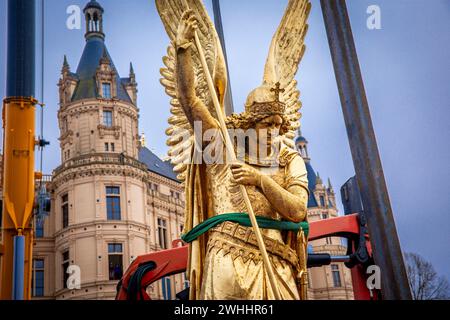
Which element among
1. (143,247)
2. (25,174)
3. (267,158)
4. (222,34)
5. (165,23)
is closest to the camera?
(267,158)

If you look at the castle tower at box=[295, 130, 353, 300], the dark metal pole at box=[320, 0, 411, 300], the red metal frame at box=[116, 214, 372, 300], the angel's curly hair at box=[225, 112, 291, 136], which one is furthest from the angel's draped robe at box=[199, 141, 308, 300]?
the castle tower at box=[295, 130, 353, 300]

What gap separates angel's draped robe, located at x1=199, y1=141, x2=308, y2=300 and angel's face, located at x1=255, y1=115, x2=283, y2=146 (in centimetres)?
14

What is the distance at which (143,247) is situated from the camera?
2316 centimetres

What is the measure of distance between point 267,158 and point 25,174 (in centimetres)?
397

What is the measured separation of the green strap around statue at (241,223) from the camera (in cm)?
333

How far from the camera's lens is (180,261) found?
6938 mm

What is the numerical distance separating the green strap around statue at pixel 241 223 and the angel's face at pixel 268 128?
484 millimetres

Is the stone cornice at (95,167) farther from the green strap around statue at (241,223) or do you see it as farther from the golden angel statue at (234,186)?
the green strap around statue at (241,223)

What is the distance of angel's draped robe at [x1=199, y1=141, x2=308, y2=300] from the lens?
10.5 ft

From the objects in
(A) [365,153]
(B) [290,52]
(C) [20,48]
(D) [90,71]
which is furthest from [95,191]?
(B) [290,52]

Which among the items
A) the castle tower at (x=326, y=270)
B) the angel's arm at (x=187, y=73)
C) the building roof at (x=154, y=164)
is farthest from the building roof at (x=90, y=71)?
the angel's arm at (x=187, y=73)

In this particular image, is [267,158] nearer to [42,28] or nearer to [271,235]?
[271,235]

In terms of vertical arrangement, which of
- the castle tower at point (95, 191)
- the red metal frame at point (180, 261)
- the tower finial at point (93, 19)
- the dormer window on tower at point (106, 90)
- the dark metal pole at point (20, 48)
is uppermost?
the tower finial at point (93, 19)
